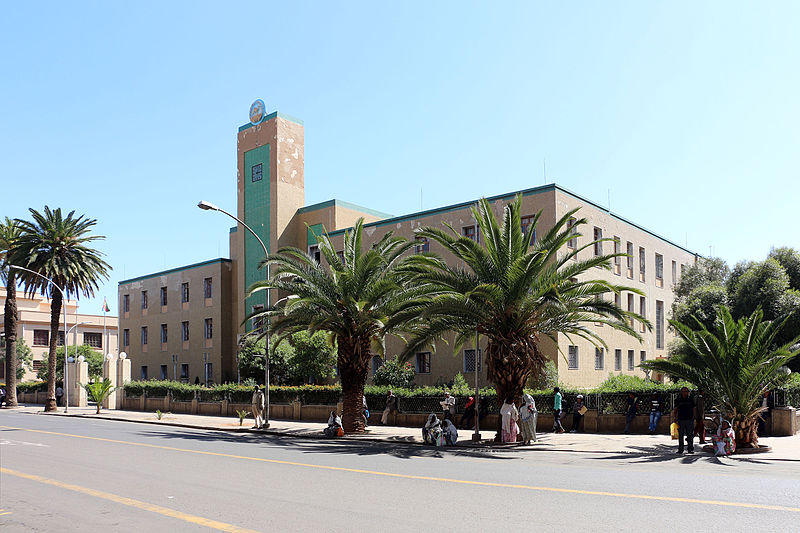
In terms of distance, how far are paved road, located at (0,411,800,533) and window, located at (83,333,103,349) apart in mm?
74588

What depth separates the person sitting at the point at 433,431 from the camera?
19.8 metres

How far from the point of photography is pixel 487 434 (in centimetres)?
2395

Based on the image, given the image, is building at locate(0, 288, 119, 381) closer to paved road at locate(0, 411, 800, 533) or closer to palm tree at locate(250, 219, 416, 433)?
palm tree at locate(250, 219, 416, 433)

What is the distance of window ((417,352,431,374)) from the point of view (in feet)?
131

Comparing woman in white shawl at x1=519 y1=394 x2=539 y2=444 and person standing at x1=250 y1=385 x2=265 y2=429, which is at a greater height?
woman in white shawl at x1=519 y1=394 x2=539 y2=444

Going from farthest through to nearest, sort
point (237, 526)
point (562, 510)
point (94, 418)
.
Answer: point (94, 418) < point (562, 510) < point (237, 526)

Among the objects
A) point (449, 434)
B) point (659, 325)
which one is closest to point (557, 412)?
point (449, 434)

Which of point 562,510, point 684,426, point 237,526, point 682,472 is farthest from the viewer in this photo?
point 684,426

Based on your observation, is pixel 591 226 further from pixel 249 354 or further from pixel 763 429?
pixel 249 354

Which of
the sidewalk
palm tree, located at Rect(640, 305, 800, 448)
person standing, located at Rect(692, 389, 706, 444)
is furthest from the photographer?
person standing, located at Rect(692, 389, 706, 444)

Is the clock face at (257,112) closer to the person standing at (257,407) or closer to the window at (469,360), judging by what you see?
the window at (469,360)

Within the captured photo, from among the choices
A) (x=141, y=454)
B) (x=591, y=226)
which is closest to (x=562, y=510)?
(x=141, y=454)

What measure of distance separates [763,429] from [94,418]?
3271cm

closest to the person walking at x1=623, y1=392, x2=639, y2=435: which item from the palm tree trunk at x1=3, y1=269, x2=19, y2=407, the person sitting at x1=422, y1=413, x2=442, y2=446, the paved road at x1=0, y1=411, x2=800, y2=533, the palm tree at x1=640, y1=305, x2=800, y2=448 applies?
the palm tree at x1=640, y1=305, x2=800, y2=448
